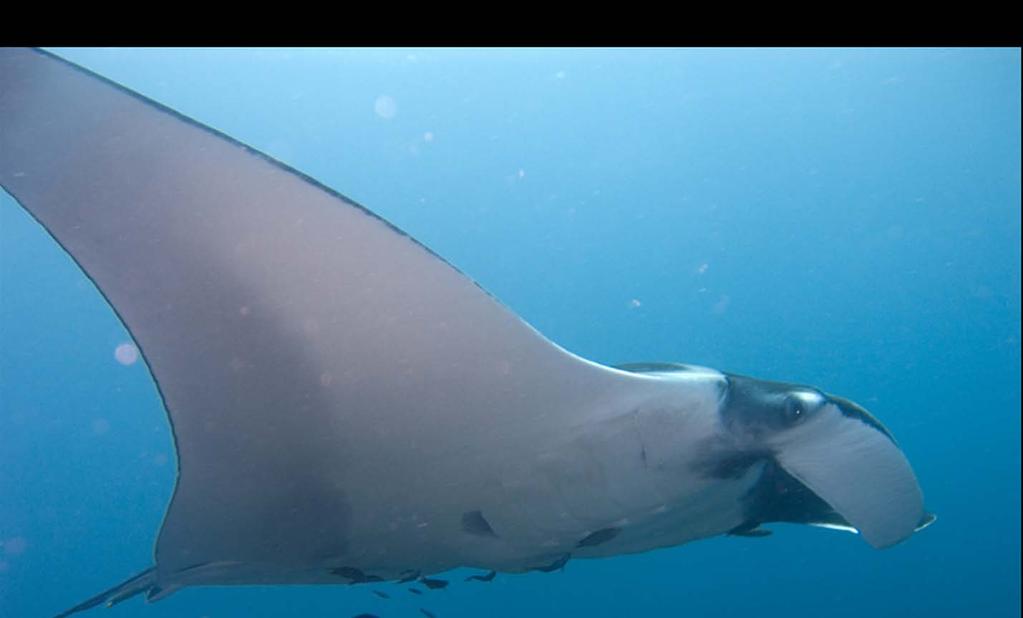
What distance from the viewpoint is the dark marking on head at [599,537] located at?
237 centimetres

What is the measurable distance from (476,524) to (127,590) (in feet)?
4.89

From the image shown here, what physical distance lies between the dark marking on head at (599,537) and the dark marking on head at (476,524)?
1.26 feet

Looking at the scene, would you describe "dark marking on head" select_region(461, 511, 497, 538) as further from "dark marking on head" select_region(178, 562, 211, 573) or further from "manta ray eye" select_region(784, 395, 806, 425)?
"manta ray eye" select_region(784, 395, 806, 425)

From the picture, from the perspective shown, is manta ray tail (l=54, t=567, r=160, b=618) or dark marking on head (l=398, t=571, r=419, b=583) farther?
dark marking on head (l=398, t=571, r=419, b=583)

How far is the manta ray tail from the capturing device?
2.34 meters

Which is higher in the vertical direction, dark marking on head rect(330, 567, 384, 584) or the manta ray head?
the manta ray head

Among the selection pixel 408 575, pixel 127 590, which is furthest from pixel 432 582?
pixel 127 590

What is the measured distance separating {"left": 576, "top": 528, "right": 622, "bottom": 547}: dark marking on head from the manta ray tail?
1.83 m

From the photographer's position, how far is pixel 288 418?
6.93 feet

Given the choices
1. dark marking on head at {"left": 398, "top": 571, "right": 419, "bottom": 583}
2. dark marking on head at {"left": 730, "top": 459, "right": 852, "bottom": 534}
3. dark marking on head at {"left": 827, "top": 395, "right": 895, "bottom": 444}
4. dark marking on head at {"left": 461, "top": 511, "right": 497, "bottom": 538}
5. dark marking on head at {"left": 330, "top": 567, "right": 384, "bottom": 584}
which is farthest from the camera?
dark marking on head at {"left": 398, "top": 571, "right": 419, "bottom": 583}

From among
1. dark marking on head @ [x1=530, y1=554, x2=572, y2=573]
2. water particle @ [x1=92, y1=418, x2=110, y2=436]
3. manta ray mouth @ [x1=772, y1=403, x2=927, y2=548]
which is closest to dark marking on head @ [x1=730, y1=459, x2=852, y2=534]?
manta ray mouth @ [x1=772, y1=403, x2=927, y2=548]

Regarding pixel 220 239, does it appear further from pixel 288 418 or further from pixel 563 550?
pixel 563 550
